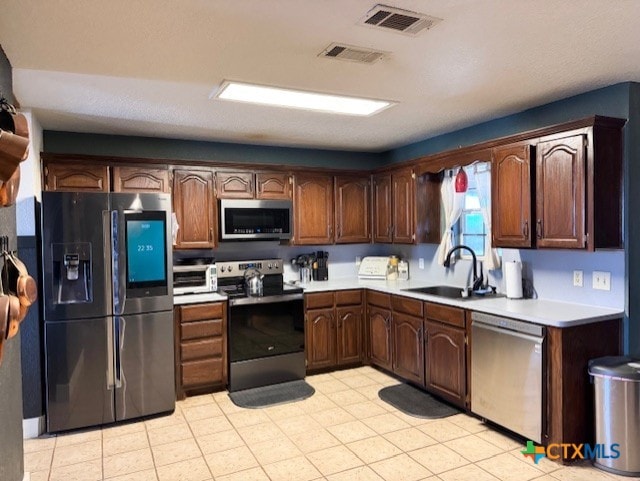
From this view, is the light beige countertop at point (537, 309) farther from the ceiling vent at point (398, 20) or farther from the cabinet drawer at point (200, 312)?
the ceiling vent at point (398, 20)

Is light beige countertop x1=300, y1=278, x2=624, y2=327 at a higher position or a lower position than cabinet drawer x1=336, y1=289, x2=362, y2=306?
higher

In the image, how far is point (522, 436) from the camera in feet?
10.0

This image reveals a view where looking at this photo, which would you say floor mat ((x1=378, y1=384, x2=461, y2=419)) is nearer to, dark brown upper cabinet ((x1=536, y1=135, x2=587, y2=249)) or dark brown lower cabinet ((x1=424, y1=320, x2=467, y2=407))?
dark brown lower cabinet ((x1=424, y1=320, x2=467, y2=407))

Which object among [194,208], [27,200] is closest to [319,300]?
[194,208]

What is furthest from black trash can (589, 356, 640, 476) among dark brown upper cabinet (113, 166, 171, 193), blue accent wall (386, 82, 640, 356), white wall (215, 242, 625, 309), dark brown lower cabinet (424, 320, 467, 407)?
dark brown upper cabinet (113, 166, 171, 193)

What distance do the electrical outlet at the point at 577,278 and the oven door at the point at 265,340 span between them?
239 cm

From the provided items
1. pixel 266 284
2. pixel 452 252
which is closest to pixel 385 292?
pixel 452 252

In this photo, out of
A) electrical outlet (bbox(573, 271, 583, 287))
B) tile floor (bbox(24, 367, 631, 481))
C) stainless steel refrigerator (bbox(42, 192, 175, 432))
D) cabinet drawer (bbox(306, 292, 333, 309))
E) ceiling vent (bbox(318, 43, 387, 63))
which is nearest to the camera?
ceiling vent (bbox(318, 43, 387, 63))

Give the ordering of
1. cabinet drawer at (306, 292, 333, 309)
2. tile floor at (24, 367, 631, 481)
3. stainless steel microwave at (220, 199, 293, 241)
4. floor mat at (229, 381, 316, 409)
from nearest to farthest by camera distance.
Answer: tile floor at (24, 367, 631, 481) < floor mat at (229, 381, 316, 409) < stainless steel microwave at (220, 199, 293, 241) < cabinet drawer at (306, 292, 333, 309)

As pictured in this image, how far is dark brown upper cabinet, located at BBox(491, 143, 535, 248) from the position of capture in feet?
10.6

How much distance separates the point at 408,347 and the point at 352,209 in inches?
67.8

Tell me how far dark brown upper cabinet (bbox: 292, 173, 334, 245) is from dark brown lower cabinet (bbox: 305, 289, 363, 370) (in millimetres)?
673

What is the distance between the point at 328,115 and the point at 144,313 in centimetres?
221

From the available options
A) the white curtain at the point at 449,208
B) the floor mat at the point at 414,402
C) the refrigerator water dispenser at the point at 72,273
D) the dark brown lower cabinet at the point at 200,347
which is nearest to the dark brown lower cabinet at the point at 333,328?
the floor mat at the point at 414,402
